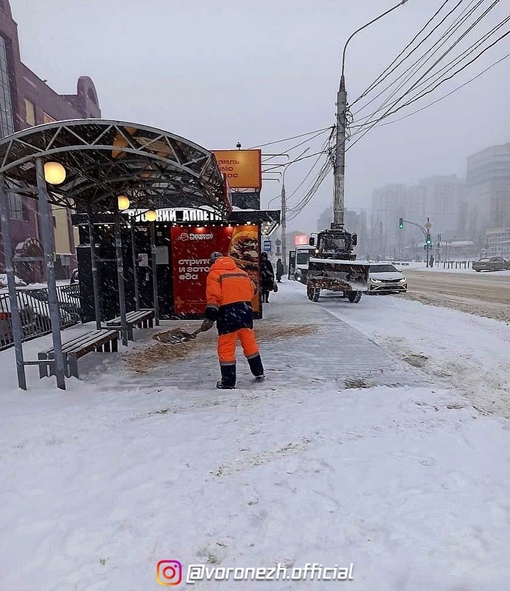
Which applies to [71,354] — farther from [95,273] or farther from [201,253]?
[201,253]

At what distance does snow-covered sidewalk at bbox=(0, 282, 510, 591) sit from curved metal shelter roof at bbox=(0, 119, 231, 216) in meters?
2.88

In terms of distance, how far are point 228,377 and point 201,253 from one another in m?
5.60

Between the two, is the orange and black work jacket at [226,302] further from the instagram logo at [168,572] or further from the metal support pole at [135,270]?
the metal support pole at [135,270]

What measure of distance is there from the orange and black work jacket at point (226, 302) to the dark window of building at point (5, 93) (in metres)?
29.5

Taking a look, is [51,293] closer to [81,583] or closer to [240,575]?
[81,583]

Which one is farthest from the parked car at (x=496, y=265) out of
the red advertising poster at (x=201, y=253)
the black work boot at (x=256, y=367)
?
the black work boot at (x=256, y=367)

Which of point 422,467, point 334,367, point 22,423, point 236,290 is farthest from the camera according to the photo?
point 334,367

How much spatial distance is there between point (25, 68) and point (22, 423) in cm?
3464

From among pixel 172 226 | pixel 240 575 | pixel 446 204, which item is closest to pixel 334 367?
pixel 240 575

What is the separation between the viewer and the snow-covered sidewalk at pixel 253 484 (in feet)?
6.89

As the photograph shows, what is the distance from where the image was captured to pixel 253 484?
2783 mm

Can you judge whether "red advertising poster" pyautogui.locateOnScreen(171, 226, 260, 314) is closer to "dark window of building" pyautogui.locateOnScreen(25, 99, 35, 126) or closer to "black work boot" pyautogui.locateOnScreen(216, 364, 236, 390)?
"black work boot" pyautogui.locateOnScreen(216, 364, 236, 390)

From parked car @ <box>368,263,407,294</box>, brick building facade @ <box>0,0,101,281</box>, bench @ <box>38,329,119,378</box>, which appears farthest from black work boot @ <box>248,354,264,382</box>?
brick building facade @ <box>0,0,101,281</box>

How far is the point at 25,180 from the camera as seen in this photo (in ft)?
19.0
